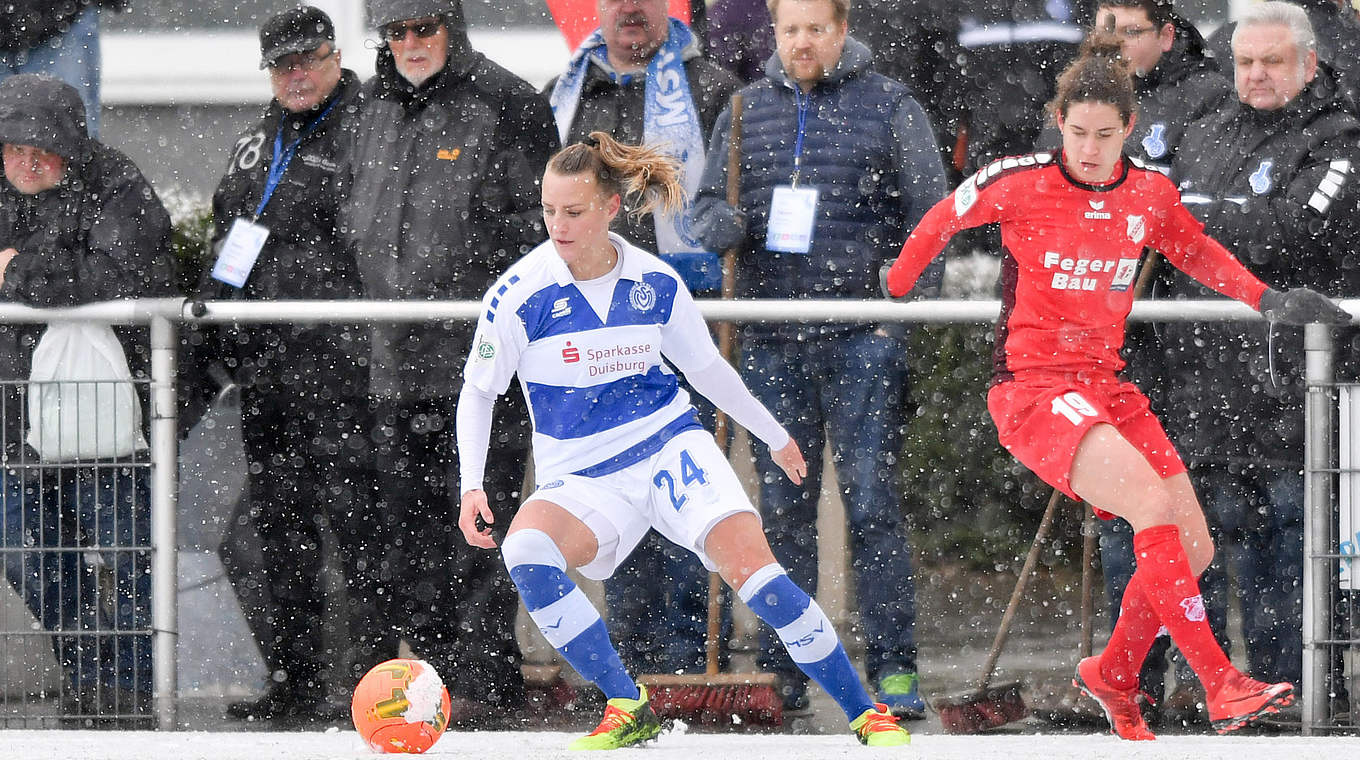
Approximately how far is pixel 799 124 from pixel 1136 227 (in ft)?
4.55

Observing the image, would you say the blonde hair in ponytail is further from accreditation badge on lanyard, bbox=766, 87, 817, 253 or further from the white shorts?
the white shorts

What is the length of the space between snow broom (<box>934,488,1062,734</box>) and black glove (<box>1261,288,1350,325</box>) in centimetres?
113

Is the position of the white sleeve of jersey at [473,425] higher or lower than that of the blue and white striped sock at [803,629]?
higher

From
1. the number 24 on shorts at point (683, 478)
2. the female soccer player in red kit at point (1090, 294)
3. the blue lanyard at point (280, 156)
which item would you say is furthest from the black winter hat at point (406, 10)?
the number 24 on shorts at point (683, 478)

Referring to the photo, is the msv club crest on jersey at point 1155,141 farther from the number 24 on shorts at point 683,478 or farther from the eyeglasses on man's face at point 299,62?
the eyeglasses on man's face at point 299,62

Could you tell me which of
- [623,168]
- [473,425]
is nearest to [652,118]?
[623,168]

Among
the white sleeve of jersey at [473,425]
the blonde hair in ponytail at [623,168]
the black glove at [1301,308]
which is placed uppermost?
the blonde hair in ponytail at [623,168]

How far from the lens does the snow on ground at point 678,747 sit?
5.50 m

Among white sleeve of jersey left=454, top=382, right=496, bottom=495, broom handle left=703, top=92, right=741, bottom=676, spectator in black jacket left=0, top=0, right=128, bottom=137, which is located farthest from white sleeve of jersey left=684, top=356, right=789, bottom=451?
→ spectator in black jacket left=0, top=0, right=128, bottom=137

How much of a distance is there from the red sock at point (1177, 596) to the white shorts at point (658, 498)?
121cm

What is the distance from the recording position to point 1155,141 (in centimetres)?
713

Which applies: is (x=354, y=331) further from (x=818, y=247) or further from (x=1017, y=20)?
(x=1017, y=20)

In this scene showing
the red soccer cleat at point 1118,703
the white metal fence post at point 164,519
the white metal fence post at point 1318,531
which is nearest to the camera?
the red soccer cleat at point 1118,703

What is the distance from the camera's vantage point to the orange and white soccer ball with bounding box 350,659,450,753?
5816mm
